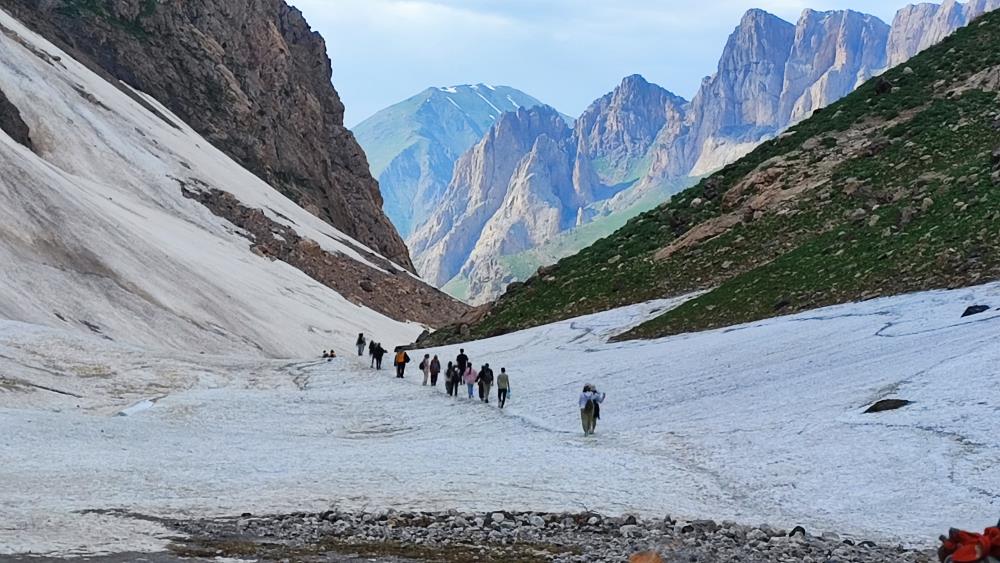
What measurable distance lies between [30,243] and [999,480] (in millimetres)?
55512

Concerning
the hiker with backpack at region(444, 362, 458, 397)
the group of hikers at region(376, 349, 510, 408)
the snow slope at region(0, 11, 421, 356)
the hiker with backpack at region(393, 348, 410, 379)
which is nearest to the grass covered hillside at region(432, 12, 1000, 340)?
the group of hikers at region(376, 349, 510, 408)

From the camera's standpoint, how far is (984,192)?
42.2m

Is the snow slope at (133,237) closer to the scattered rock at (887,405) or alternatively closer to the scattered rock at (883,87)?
the scattered rock at (883,87)

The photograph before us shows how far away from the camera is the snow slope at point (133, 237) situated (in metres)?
58.9

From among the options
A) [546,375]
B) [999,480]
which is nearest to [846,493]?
[999,480]

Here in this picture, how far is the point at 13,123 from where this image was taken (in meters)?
85.7

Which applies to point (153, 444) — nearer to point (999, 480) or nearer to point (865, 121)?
point (999, 480)

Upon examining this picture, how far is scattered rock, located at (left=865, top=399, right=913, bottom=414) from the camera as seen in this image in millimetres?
23609

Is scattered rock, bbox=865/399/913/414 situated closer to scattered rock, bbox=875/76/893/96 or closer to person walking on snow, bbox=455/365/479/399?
person walking on snow, bbox=455/365/479/399

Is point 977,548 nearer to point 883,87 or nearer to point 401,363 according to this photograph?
point 401,363

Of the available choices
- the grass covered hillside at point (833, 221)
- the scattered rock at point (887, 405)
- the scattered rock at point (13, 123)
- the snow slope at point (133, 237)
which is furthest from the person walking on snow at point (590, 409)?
the scattered rock at point (13, 123)

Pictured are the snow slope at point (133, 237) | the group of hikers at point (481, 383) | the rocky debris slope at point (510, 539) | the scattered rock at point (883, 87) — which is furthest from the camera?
the scattered rock at point (883, 87)

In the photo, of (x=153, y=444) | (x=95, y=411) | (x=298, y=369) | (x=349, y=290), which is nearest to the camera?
(x=153, y=444)

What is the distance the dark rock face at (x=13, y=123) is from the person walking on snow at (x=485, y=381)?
6217cm
